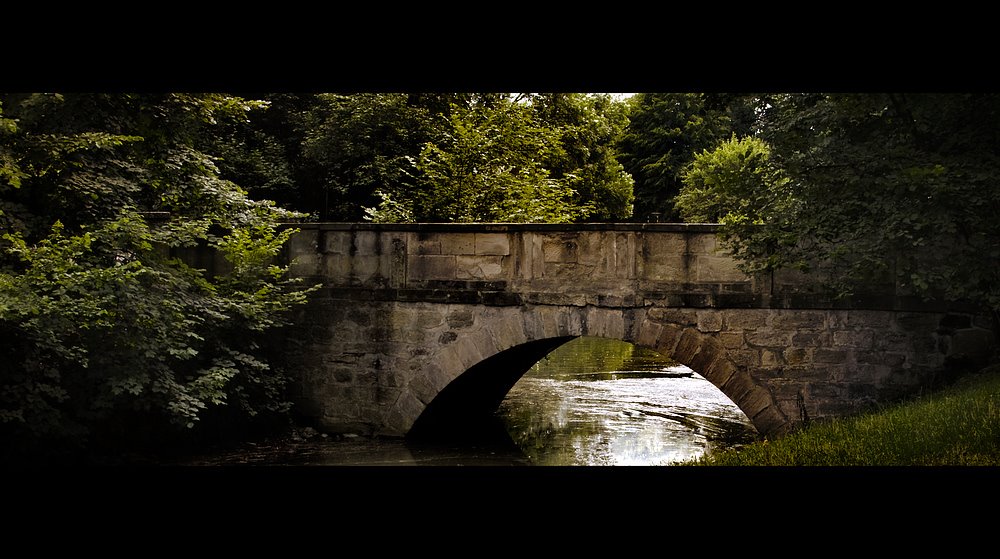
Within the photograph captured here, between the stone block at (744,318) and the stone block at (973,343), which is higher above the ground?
the stone block at (744,318)

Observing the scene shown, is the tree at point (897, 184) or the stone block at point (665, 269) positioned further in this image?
the stone block at point (665, 269)

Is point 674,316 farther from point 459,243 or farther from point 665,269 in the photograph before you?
point 459,243

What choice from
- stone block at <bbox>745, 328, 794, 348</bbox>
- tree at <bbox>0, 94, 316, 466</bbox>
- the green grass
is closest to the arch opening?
stone block at <bbox>745, 328, 794, 348</bbox>

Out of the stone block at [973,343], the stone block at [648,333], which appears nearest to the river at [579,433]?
the stone block at [648,333]

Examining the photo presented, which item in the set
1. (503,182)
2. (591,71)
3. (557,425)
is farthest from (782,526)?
(503,182)

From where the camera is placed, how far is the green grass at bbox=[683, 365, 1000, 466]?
558cm

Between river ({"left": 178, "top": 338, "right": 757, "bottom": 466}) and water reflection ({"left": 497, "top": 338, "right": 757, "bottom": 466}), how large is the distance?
0.05 ft

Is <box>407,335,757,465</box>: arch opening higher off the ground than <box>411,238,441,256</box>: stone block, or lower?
lower

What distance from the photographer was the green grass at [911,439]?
5.58m

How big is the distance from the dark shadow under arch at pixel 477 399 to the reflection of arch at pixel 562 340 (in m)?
0.03

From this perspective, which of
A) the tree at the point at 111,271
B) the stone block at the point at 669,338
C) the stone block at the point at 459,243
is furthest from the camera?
the stone block at the point at 459,243

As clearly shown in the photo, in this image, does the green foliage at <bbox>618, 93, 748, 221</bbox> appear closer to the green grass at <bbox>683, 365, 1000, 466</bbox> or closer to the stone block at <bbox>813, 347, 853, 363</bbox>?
the stone block at <bbox>813, 347, 853, 363</bbox>

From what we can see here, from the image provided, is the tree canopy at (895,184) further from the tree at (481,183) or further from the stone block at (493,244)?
the tree at (481,183)

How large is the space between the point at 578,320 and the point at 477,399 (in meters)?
3.24
